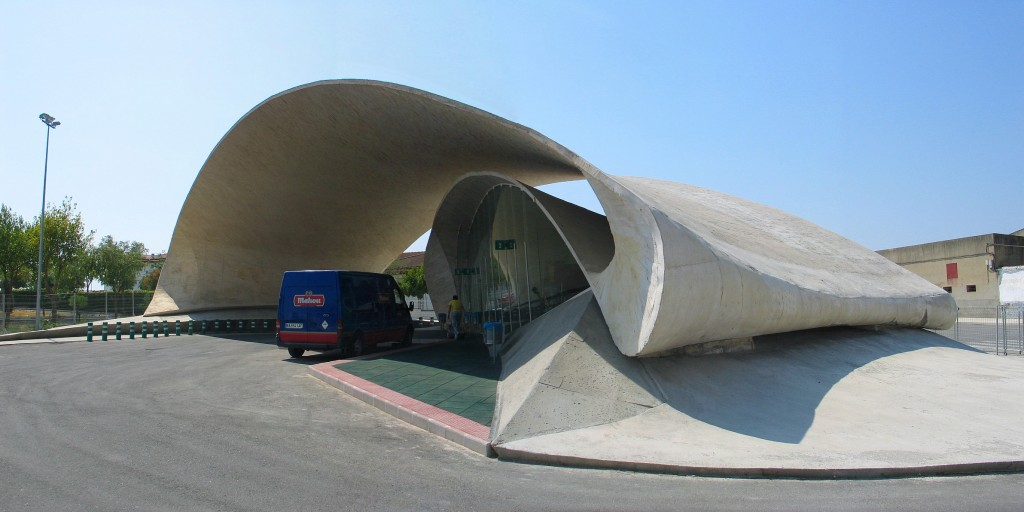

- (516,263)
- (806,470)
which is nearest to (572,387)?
(806,470)

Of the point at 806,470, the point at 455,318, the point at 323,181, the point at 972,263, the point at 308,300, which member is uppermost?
the point at 323,181

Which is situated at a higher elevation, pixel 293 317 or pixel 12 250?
pixel 12 250

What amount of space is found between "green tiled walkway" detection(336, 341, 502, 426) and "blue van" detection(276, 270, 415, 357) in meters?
0.96

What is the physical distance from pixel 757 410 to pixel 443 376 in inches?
218

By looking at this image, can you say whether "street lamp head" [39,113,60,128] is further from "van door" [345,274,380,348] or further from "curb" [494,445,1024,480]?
"curb" [494,445,1024,480]

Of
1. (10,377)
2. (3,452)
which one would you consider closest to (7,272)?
(10,377)

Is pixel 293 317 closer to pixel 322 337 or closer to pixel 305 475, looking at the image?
pixel 322 337

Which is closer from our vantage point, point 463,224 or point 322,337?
point 322,337

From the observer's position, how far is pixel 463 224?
77.9ft

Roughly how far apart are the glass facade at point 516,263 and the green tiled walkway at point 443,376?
11.1 ft

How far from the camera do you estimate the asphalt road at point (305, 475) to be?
4.82 meters

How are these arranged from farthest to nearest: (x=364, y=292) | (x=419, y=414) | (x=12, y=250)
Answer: (x=12, y=250)
(x=364, y=292)
(x=419, y=414)

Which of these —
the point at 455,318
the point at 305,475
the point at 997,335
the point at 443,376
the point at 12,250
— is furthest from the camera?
the point at 12,250

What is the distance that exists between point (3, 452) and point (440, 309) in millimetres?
20169
